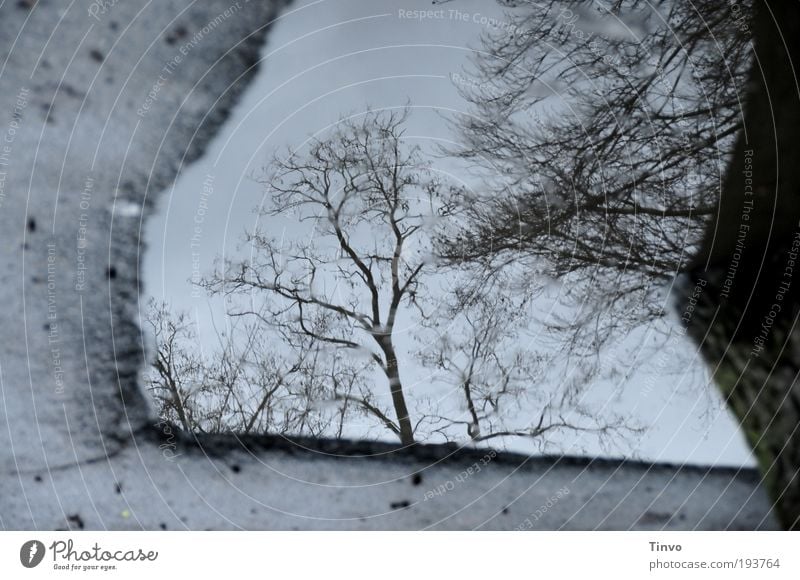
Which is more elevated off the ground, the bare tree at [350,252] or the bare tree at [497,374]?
the bare tree at [350,252]

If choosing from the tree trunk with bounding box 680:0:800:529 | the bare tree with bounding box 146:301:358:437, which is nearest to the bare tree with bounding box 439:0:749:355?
the tree trunk with bounding box 680:0:800:529

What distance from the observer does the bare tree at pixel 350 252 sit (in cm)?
53

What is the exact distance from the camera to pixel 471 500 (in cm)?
55

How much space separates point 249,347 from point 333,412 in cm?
10

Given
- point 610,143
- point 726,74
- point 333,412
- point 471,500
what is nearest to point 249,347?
point 333,412

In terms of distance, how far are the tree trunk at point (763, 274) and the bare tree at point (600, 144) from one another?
0.03 metres

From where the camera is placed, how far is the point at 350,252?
53 cm

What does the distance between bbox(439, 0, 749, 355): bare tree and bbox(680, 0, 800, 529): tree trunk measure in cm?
3

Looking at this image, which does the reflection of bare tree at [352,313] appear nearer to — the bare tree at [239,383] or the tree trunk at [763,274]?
the bare tree at [239,383]

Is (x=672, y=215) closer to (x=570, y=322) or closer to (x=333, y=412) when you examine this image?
(x=570, y=322)

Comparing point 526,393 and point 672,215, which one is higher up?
point 672,215

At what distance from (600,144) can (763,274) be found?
0.23 meters

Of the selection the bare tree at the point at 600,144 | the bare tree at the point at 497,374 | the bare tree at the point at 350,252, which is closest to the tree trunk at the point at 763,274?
the bare tree at the point at 600,144
